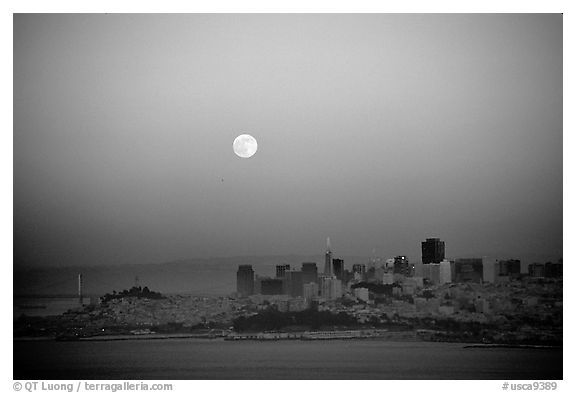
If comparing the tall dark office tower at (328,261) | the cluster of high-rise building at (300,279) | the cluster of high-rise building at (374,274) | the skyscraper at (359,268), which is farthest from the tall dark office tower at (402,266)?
the tall dark office tower at (328,261)

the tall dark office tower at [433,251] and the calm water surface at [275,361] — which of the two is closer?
the calm water surface at [275,361]

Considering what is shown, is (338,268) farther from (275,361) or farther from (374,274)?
(275,361)

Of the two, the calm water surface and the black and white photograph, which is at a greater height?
the black and white photograph

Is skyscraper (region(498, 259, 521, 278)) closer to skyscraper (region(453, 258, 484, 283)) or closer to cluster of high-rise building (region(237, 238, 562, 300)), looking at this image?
cluster of high-rise building (region(237, 238, 562, 300))

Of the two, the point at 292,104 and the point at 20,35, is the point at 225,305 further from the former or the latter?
the point at 20,35

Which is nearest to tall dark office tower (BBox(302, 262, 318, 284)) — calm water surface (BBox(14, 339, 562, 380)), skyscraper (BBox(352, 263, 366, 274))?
skyscraper (BBox(352, 263, 366, 274))

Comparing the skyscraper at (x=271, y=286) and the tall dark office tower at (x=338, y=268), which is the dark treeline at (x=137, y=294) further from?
the tall dark office tower at (x=338, y=268)
